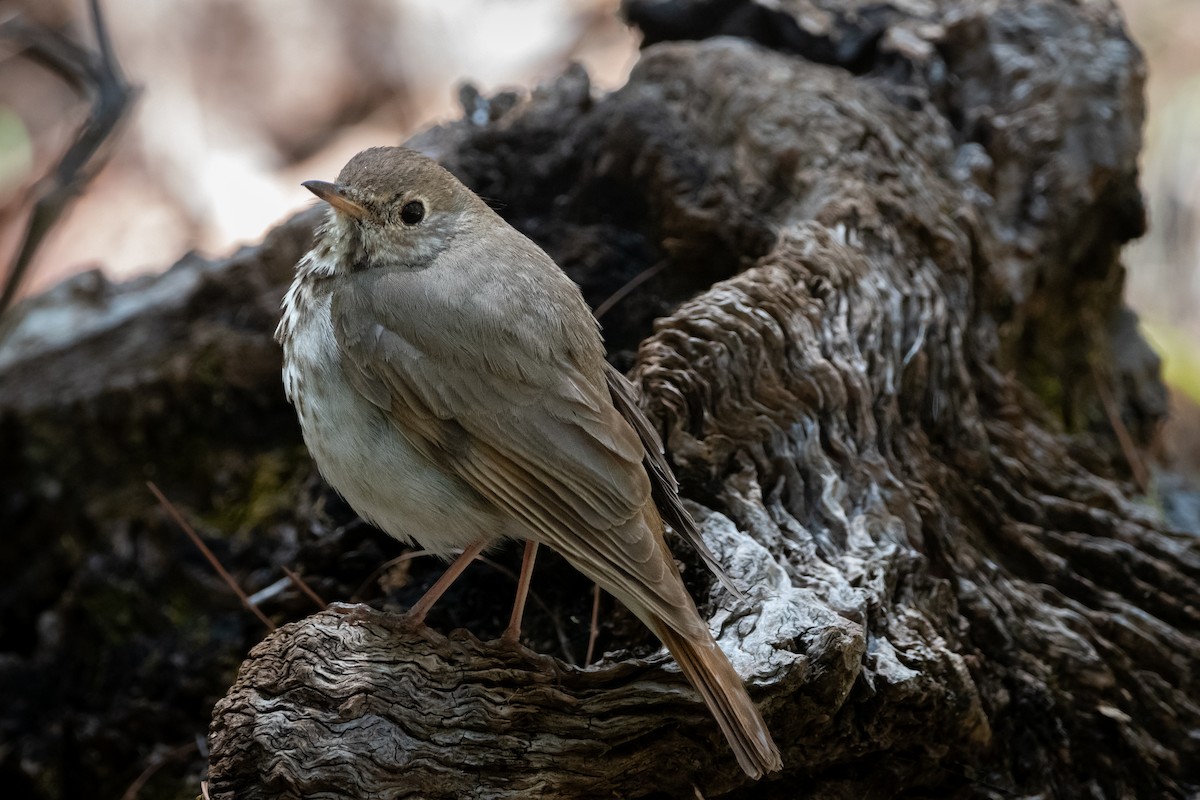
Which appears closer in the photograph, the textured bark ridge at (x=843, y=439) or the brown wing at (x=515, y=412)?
the textured bark ridge at (x=843, y=439)

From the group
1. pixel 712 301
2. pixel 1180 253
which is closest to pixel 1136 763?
pixel 712 301

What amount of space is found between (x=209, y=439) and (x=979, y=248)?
308cm

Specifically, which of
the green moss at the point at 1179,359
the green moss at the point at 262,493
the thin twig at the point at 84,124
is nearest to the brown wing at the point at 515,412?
the thin twig at the point at 84,124

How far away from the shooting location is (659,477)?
9.70ft

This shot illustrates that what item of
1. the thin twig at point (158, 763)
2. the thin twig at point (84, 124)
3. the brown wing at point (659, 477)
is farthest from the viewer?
the thin twig at point (158, 763)

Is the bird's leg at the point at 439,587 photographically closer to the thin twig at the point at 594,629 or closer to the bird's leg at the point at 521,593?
the bird's leg at the point at 521,593

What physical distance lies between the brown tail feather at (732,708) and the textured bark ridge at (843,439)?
0.17 metres

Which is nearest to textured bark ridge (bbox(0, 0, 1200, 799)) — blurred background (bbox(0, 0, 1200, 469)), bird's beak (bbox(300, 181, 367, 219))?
bird's beak (bbox(300, 181, 367, 219))

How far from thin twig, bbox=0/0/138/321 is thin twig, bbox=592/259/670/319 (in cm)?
185

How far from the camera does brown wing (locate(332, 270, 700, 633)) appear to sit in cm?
273

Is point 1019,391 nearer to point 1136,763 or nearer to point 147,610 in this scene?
point 1136,763

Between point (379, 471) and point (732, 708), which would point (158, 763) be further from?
point (732, 708)

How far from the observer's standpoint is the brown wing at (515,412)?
273 centimetres

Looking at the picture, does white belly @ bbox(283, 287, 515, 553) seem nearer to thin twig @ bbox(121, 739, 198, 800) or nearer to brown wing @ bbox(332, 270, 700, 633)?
brown wing @ bbox(332, 270, 700, 633)
